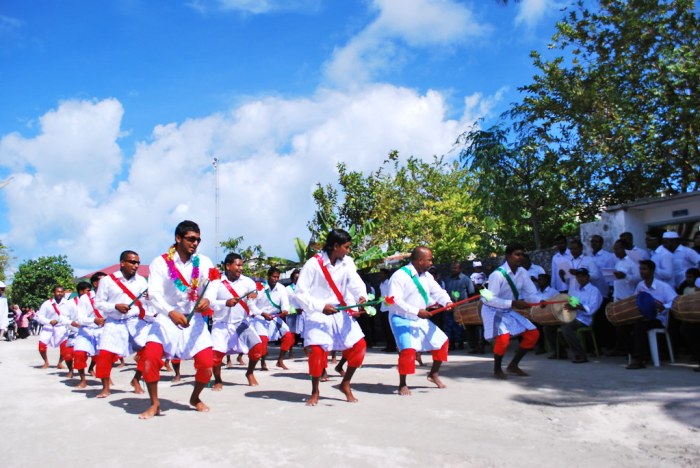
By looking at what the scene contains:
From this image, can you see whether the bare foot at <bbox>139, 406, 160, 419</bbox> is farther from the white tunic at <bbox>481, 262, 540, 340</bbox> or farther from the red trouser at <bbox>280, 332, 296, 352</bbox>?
the red trouser at <bbox>280, 332, 296, 352</bbox>

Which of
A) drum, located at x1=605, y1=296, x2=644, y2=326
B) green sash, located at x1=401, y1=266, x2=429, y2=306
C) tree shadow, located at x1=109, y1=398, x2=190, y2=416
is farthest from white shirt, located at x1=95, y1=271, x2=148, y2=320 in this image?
drum, located at x1=605, y1=296, x2=644, y2=326

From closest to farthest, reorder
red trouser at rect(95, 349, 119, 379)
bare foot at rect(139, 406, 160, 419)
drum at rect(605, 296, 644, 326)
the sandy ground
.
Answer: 1. the sandy ground
2. bare foot at rect(139, 406, 160, 419)
3. red trouser at rect(95, 349, 119, 379)
4. drum at rect(605, 296, 644, 326)

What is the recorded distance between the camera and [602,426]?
552cm

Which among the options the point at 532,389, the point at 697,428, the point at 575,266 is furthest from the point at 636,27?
the point at 697,428

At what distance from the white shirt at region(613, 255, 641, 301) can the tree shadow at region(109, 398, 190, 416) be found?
673 cm

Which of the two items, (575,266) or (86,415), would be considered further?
(575,266)

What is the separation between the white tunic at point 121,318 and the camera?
820 centimetres

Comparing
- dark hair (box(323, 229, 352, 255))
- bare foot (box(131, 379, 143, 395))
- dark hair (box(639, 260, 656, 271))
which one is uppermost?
dark hair (box(323, 229, 352, 255))

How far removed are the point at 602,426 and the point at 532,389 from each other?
1850 mm

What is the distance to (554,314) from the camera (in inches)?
373

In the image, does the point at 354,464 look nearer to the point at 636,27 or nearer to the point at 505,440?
the point at 505,440

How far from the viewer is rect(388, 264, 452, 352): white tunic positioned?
7.55 m

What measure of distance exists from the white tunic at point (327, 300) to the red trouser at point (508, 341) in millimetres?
2193

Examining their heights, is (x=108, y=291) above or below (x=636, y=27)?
below
